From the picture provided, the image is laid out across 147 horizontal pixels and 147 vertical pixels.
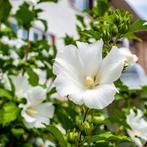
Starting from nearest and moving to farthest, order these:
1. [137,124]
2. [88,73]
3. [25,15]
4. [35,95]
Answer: [88,73]
[137,124]
[35,95]
[25,15]

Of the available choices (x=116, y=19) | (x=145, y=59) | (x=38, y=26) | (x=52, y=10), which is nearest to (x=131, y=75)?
(x=116, y=19)

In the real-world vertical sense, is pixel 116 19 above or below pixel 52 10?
above

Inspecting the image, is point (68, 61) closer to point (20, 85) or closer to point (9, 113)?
point (9, 113)

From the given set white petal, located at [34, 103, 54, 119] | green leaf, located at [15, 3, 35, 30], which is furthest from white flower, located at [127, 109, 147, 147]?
green leaf, located at [15, 3, 35, 30]

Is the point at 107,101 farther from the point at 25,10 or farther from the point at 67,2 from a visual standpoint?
the point at 67,2

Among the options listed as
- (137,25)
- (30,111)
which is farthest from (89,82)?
(30,111)

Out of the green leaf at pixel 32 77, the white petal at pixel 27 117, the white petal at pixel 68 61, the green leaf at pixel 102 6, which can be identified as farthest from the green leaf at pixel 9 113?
the white petal at pixel 68 61

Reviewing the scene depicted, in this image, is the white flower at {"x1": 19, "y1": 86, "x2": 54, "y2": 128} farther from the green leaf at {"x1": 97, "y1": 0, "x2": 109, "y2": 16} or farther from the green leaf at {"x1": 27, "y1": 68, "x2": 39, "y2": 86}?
the green leaf at {"x1": 97, "y1": 0, "x2": 109, "y2": 16}
